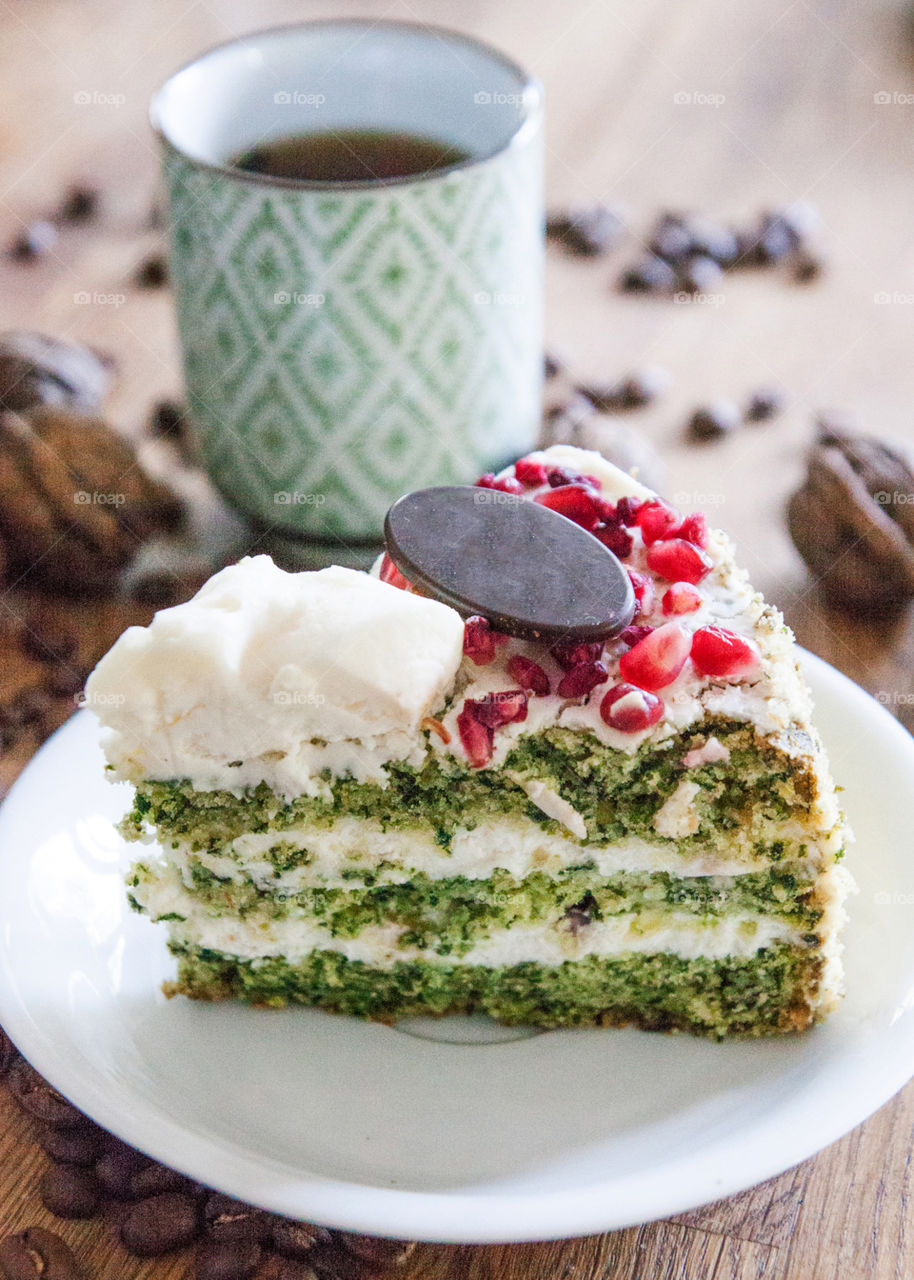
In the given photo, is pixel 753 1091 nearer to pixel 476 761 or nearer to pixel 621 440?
pixel 476 761

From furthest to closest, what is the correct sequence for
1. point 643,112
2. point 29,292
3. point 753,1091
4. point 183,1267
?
point 643,112
point 29,292
point 753,1091
point 183,1267

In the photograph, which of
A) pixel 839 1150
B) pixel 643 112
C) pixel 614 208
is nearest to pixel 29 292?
pixel 614 208

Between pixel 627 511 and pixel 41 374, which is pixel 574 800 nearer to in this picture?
pixel 627 511

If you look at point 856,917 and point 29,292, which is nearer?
point 856,917

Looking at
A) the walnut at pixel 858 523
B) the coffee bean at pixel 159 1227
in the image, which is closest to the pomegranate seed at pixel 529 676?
the coffee bean at pixel 159 1227

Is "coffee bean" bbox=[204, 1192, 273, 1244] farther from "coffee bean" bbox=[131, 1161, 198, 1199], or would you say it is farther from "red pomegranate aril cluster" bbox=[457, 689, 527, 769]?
"red pomegranate aril cluster" bbox=[457, 689, 527, 769]

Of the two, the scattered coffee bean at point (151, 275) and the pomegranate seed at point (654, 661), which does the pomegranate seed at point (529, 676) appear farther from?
the scattered coffee bean at point (151, 275)
